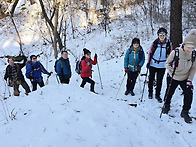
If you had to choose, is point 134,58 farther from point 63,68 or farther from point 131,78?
point 63,68

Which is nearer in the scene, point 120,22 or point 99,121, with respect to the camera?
point 99,121

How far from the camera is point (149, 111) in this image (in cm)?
480

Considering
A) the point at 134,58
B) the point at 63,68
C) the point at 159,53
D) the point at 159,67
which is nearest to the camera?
the point at 159,53

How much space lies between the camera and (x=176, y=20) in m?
6.16

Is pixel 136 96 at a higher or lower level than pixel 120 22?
lower

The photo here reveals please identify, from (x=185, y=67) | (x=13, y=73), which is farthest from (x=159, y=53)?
(x=13, y=73)

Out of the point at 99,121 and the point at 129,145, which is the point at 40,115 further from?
the point at 129,145

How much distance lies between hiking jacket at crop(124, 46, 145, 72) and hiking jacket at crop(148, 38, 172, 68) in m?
0.57

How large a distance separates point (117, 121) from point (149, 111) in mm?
1635

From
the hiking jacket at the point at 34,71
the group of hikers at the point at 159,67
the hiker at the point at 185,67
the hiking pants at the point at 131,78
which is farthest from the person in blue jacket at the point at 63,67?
the hiker at the point at 185,67

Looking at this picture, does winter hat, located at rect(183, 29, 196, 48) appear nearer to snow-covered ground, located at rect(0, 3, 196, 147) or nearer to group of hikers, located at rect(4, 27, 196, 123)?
group of hikers, located at rect(4, 27, 196, 123)

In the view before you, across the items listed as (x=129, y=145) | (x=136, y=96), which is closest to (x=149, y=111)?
(x=136, y=96)

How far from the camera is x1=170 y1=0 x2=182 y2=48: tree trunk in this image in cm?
599

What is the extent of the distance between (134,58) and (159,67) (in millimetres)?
923
